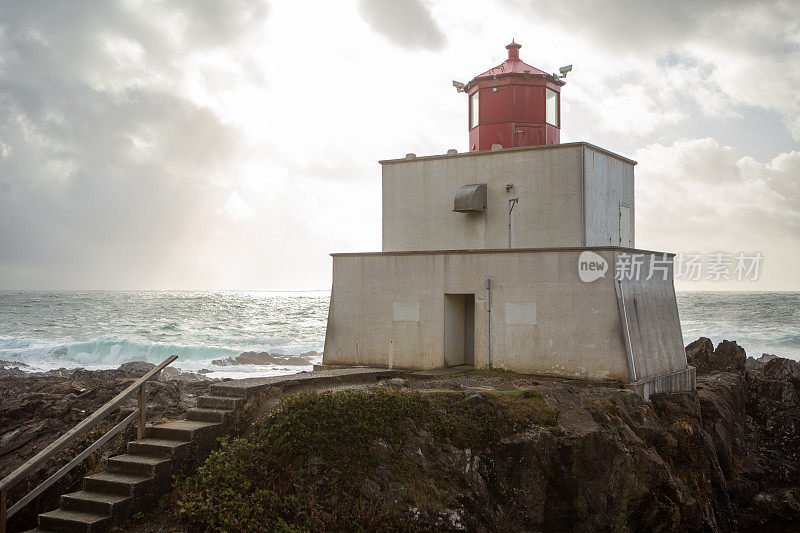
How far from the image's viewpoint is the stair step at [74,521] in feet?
26.2

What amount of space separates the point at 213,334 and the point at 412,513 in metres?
42.5

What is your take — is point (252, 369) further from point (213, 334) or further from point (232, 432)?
point (232, 432)

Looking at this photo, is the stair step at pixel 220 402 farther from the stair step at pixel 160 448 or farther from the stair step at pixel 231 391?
the stair step at pixel 160 448

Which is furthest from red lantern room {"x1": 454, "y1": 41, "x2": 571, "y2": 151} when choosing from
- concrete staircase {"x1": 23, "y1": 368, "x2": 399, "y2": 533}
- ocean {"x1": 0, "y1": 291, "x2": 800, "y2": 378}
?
ocean {"x1": 0, "y1": 291, "x2": 800, "y2": 378}

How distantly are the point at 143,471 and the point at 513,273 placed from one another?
8.25 metres

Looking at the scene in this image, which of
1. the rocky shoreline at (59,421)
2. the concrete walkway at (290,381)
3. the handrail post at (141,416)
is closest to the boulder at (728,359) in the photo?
the concrete walkway at (290,381)

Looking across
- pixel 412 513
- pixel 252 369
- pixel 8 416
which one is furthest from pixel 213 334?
pixel 412 513

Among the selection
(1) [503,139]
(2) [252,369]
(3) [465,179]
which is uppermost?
(1) [503,139]

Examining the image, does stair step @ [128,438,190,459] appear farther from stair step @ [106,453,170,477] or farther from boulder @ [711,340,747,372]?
boulder @ [711,340,747,372]

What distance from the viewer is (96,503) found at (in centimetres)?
829

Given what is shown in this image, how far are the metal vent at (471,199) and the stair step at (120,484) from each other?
9.28m

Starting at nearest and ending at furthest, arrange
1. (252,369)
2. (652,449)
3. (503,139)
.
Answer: (652,449), (503,139), (252,369)

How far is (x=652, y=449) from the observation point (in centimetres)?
1181

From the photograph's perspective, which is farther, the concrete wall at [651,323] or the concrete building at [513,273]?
the concrete building at [513,273]
